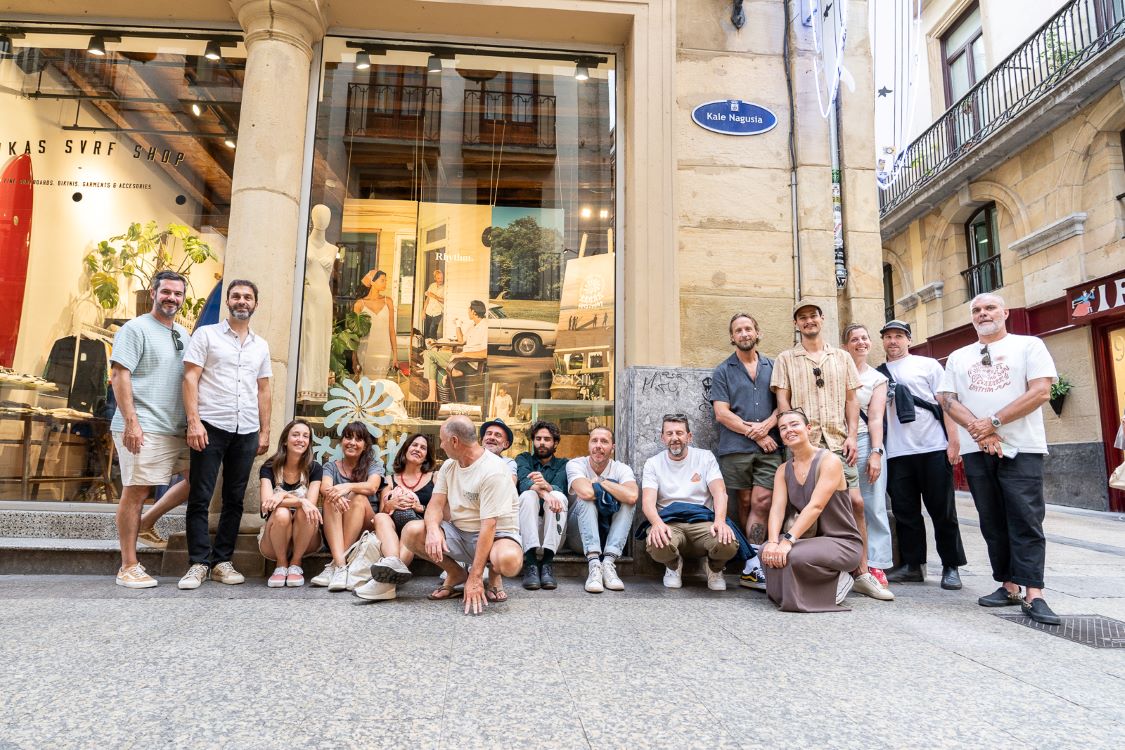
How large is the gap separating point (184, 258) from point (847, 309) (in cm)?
676

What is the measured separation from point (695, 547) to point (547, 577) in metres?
1.07

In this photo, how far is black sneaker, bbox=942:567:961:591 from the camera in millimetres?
4691

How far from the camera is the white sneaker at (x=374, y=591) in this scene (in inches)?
151

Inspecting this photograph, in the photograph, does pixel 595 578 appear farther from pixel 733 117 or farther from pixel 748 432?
pixel 733 117

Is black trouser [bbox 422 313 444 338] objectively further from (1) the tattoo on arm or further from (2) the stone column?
(1) the tattoo on arm

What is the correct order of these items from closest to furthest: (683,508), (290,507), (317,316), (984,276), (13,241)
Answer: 1. (290,507)
2. (683,508)
3. (317,316)
4. (13,241)
5. (984,276)

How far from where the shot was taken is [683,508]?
458 cm

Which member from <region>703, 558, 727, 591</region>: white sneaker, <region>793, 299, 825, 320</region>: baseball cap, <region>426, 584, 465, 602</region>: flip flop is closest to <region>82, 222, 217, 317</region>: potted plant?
<region>426, 584, 465, 602</region>: flip flop

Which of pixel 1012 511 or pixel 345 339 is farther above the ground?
pixel 345 339

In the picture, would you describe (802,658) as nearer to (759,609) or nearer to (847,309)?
(759,609)

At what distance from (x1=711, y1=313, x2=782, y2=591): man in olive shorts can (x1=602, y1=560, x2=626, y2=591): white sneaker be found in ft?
3.22

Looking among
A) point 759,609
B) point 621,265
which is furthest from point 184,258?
point 759,609

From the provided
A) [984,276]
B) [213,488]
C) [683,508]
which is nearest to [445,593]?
[683,508]

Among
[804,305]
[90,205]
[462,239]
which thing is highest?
[90,205]
